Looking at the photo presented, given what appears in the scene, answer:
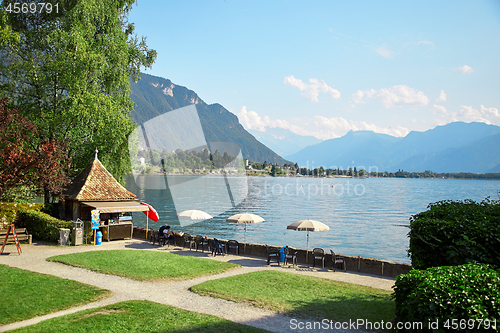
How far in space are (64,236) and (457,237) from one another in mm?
20873

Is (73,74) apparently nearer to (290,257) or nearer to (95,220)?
(95,220)

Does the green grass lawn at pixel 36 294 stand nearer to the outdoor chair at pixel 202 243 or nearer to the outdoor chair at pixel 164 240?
the outdoor chair at pixel 164 240

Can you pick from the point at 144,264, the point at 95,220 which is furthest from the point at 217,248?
the point at 95,220

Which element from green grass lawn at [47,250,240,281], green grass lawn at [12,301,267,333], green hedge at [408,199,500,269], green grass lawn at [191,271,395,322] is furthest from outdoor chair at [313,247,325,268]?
green grass lawn at [12,301,267,333]

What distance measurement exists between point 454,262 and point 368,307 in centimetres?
319

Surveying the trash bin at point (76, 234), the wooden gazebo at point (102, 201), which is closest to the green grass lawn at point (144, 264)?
the trash bin at point (76, 234)

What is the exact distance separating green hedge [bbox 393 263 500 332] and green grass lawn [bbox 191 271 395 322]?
3.19 m

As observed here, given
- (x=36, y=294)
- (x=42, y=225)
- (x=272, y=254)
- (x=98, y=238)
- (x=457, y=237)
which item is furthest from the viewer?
(x=42, y=225)

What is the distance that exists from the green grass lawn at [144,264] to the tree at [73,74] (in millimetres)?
10715

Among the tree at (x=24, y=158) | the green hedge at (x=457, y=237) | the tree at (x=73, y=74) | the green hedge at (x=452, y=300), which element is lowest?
the green hedge at (x=452, y=300)

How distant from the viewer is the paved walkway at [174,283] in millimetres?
9805

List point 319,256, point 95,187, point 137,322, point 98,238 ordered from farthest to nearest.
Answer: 1. point 95,187
2. point 98,238
3. point 319,256
4. point 137,322

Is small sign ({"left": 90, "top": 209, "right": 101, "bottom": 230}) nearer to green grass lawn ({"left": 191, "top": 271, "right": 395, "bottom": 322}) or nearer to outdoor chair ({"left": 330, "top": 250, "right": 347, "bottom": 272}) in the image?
green grass lawn ({"left": 191, "top": 271, "right": 395, "bottom": 322})

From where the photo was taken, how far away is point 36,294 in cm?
1122
